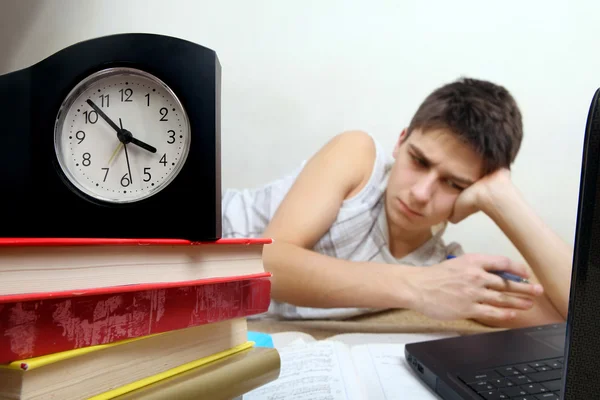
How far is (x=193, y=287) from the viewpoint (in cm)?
36

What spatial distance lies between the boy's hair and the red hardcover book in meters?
0.87

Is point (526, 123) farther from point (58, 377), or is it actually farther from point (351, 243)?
point (58, 377)

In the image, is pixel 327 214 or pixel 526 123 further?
pixel 526 123

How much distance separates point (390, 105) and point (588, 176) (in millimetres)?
941

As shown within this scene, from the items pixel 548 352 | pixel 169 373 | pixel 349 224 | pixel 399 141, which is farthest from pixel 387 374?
pixel 399 141

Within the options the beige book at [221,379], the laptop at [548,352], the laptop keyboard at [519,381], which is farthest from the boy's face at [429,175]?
the beige book at [221,379]

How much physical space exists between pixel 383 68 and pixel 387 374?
80 centimetres

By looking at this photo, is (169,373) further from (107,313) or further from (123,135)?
(123,135)

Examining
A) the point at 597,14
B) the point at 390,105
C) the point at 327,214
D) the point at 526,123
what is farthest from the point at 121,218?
the point at 597,14

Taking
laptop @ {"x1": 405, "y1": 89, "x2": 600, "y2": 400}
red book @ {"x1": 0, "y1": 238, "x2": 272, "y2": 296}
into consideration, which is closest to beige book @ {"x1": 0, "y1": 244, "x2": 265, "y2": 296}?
red book @ {"x1": 0, "y1": 238, "x2": 272, "y2": 296}

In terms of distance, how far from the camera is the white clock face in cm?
39

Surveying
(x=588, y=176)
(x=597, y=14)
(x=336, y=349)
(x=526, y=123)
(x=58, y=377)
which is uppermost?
(x=597, y=14)

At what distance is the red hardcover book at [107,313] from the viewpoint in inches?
10.3

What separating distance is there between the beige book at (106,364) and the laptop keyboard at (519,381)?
296mm
